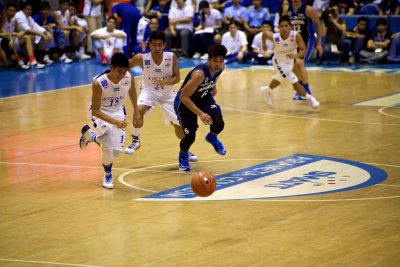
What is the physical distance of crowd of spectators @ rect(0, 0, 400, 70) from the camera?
75.7ft

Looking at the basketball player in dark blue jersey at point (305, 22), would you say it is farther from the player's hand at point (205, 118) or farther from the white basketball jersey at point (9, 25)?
the white basketball jersey at point (9, 25)

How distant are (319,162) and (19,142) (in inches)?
188

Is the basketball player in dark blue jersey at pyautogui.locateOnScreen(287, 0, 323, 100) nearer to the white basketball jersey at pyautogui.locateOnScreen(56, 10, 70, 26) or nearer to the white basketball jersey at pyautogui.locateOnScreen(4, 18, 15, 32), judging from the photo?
the white basketball jersey at pyautogui.locateOnScreen(4, 18, 15, 32)

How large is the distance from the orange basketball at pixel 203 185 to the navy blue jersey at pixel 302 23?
8592mm

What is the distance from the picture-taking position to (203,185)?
9.79 meters

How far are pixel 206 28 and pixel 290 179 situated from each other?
14601 millimetres

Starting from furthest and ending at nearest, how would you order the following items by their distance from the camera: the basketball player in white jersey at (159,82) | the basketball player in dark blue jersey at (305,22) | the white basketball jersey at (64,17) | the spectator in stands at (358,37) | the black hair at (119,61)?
1. the white basketball jersey at (64,17)
2. the spectator in stands at (358,37)
3. the basketball player in dark blue jersey at (305,22)
4. the basketball player in white jersey at (159,82)
5. the black hair at (119,61)

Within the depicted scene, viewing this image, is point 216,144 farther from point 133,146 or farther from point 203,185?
point 203,185

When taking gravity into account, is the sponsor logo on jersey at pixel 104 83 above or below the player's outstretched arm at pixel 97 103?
above

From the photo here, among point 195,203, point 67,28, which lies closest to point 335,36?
point 67,28

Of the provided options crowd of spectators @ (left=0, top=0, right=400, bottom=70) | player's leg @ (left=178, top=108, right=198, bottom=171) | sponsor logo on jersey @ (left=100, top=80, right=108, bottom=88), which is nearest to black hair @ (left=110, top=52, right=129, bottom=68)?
sponsor logo on jersey @ (left=100, top=80, right=108, bottom=88)

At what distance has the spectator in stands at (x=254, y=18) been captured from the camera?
974 inches

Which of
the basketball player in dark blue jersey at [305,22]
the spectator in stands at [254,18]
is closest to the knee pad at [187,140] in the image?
Result: the basketball player in dark blue jersey at [305,22]

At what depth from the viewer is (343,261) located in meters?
7.96
